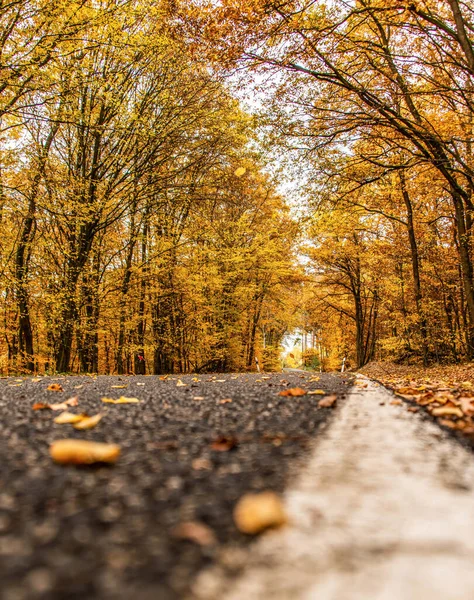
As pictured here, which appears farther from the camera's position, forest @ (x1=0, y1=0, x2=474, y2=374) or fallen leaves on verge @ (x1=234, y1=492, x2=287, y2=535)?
forest @ (x1=0, y1=0, x2=474, y2=374)

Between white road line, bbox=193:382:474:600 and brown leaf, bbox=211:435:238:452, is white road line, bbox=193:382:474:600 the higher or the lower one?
the lower one

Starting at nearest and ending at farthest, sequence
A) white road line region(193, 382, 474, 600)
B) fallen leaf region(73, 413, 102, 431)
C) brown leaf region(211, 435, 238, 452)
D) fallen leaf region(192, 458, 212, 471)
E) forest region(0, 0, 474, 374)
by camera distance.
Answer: white road line region(193, 382, 474, 600), fallen leaf region(192, 458, 212, 471), brown leaf region(211, 435, 238, 452), fallen leaf region(73, 413, 102, 431), forest region(0, 0, 474, 374)

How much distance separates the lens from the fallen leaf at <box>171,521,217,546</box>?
51 centimetres

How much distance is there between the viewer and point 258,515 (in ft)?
1.83

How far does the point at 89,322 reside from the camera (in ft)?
34.5

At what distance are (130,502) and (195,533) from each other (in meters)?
0.17

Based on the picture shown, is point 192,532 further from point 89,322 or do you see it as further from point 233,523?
point 89,322

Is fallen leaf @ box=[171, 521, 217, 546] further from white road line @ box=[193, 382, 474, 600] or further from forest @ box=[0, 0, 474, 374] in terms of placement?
forest @ box=[0, 0, 474, 374]

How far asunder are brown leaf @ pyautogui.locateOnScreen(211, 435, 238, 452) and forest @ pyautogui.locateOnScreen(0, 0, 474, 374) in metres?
5.66

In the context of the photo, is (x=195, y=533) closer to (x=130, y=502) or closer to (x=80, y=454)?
(x=130, y=502)

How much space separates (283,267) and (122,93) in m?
10.2

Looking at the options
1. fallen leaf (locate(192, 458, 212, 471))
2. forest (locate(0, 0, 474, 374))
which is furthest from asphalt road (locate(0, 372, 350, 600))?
forest (locate(0, 0, 474, 374))

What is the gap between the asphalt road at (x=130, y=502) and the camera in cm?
42

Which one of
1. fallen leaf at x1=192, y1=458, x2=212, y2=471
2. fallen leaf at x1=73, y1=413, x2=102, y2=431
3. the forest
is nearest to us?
fallen leaf at x1=192, y1=458, x2=212, y2=471
